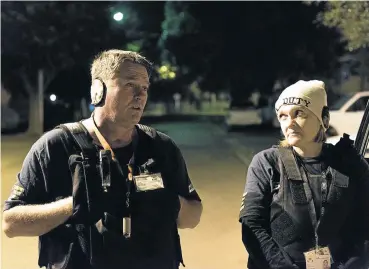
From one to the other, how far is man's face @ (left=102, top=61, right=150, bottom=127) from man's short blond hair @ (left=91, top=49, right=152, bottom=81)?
0.7 inches

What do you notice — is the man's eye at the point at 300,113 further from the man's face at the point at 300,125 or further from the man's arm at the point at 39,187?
the man's arm at the point at 39,187

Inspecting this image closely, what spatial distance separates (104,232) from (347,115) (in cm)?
1070

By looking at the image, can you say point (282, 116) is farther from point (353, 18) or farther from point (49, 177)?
point (353, 18)

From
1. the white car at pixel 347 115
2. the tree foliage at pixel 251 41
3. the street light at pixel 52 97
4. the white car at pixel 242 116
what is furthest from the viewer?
the street light at pixel 52 97

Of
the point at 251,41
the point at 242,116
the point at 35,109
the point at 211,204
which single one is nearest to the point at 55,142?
the point at 211,204

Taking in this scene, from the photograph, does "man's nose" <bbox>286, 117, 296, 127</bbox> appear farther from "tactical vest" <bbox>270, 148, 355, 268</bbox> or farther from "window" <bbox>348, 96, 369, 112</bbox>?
"window" <bbox>348, 96, 369, 112</bbox>

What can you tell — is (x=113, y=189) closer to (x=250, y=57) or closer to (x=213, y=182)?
(x=213, y=182)

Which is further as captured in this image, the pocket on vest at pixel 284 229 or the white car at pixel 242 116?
the white car at pixel 242 116

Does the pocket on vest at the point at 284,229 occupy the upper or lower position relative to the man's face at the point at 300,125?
lower

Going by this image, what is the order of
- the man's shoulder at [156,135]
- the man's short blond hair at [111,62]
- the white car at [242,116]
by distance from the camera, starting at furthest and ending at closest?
the white car at [242,116]
the man's shoulder at [156,135]
the man's short blond hair at [111,62]

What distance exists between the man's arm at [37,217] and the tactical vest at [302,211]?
3.06ft

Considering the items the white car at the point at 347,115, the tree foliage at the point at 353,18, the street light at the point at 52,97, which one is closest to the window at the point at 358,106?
the white car at the point at 347,115

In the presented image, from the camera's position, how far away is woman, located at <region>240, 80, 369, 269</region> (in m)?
2.41

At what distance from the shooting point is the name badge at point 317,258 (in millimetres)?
2408
